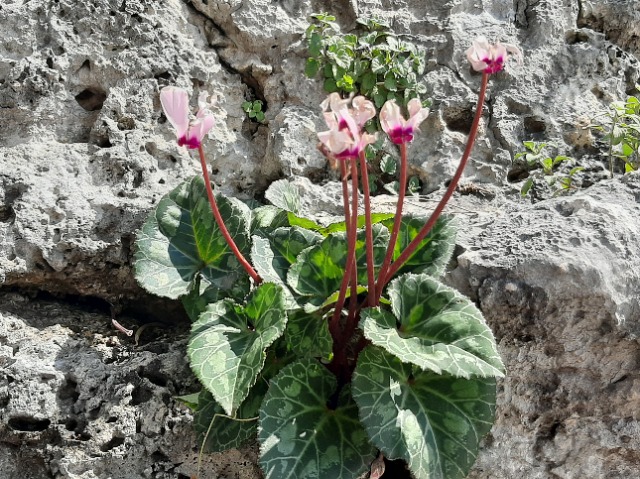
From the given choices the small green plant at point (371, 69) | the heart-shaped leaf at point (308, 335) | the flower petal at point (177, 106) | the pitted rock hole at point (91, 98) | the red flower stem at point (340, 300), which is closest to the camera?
the flower petal at point (177, 106)

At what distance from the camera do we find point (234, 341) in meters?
1.84

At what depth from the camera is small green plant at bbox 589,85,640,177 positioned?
270 cm

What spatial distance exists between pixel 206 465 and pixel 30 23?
6.09ft

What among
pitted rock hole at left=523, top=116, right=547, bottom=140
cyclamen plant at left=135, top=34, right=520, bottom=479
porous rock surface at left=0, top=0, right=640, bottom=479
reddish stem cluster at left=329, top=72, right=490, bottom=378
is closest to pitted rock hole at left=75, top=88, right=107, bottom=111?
porous rock surface at left=0, top=0, right=640, bottom=479

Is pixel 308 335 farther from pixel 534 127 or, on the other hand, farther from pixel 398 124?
pixel 534 127

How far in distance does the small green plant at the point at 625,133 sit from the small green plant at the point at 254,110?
1447 millimetres

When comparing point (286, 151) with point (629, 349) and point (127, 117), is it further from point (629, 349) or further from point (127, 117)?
point (629, 349)

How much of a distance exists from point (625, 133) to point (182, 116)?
6.55ft

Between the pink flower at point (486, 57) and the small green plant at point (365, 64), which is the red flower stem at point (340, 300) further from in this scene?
the small green plant at point (365, 64)

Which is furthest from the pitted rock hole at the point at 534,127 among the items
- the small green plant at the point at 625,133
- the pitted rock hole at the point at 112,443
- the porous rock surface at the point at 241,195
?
the pitted rock hole at the point at 112,443

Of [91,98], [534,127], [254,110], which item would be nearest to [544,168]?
[534,127]

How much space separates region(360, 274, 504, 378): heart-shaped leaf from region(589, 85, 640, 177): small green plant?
1265 millimetres

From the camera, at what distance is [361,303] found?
1958mm

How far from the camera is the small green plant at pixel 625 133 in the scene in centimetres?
270
